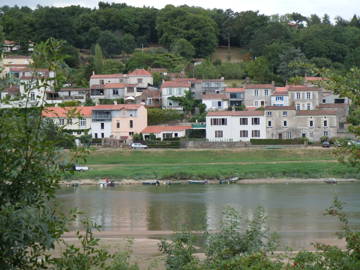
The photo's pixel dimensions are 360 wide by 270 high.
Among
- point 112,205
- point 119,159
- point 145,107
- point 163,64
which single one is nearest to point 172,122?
point 145,107

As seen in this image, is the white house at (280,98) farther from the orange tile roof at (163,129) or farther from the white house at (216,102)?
the orange tile roof at (163,129)

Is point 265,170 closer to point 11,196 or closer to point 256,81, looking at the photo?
point 256,81

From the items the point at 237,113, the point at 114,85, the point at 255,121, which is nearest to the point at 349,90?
the point at 237,113

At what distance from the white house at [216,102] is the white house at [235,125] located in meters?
5.00

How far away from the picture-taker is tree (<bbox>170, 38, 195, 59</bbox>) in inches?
2662

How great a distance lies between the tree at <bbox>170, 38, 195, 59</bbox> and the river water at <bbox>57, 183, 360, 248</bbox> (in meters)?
33.0

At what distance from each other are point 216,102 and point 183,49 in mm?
17247

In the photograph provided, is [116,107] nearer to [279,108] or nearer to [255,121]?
[255,121]

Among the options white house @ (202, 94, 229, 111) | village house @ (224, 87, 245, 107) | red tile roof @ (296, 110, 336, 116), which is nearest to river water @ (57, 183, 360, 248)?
red tile roof @ (296, 110, 336, 116)

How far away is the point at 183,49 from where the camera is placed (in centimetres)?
6788

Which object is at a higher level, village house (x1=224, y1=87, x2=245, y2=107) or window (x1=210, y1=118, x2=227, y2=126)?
village house (x1=224, y1=87, x2=245, y2=107)

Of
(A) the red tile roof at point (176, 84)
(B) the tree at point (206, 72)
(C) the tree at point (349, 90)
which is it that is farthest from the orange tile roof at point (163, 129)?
(C) the tree at point (349, 90)

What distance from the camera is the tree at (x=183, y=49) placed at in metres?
67.6

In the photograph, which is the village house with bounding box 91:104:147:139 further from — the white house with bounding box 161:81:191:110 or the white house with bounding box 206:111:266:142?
→ the white house with bounding box 206:111:266:142
